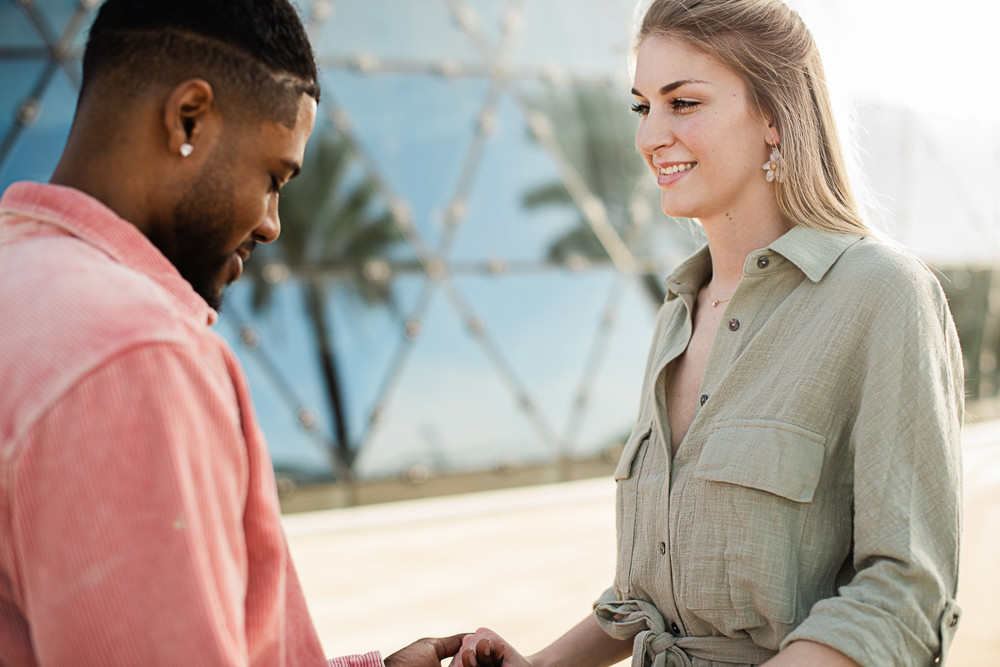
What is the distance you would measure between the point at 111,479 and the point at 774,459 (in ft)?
3.91

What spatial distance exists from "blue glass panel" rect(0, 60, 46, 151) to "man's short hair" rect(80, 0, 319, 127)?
593 cm

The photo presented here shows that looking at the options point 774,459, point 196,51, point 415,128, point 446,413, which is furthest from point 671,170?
point 415,128

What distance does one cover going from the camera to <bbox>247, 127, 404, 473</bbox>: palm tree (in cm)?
659

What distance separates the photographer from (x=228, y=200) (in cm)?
121

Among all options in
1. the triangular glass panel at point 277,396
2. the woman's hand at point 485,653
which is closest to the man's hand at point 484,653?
the woman's hand at point 485,653

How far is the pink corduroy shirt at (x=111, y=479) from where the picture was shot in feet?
2.80

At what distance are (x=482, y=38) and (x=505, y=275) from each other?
85.3 inches

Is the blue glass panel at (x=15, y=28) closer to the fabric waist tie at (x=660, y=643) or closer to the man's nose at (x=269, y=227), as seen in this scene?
the man's nose at (x=269, y=227)

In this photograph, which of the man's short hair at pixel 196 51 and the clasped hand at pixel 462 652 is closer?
the man's short hair at pixel 196 51

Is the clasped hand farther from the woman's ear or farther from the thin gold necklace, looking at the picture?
the woman's ear

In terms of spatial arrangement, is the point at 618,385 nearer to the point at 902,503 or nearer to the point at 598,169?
the point at 598,169

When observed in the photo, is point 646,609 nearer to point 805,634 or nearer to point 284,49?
point 805,634

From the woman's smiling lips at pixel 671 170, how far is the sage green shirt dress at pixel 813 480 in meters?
0.31

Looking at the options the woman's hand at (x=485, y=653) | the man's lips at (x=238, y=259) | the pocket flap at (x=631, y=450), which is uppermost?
the man's lips at (x=238, y=259)
